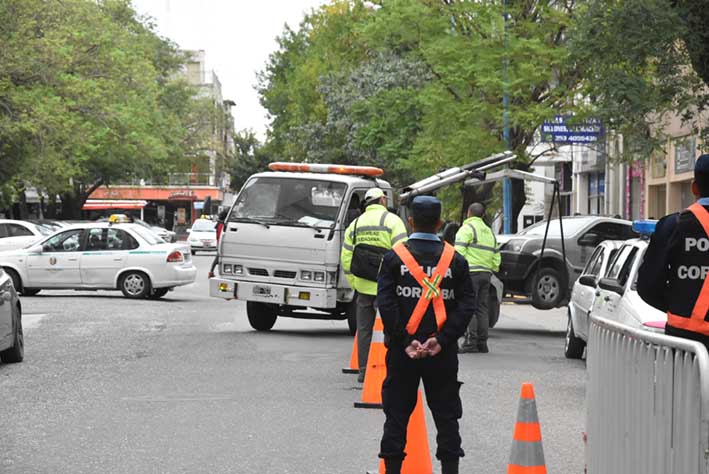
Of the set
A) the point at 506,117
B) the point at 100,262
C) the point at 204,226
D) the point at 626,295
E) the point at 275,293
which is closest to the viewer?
the point at 626,295

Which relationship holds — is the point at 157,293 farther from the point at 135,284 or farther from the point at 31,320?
the point at 31,320

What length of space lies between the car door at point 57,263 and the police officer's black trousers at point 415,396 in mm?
19087

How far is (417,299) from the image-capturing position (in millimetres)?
7043

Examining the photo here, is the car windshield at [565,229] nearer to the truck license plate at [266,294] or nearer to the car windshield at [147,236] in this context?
A: the truck license plate at [266,294]

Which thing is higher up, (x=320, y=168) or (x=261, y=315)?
(x=320, y=168)

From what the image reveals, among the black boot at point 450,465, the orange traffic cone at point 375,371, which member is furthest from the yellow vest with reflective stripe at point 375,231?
the black boot at point 450,465

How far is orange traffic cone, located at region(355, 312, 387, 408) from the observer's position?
33.7ft

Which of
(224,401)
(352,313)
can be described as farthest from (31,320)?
(224,401)

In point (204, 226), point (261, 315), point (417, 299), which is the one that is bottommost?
point (261, 315)

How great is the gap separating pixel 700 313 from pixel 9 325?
29.9ft

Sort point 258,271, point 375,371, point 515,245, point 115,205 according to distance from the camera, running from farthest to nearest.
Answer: point 115,205 < point 515,245 < point 258,271 < point 375,371

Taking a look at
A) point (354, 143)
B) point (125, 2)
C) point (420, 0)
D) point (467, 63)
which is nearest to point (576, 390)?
point (467, 63)

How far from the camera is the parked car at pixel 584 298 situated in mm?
14211

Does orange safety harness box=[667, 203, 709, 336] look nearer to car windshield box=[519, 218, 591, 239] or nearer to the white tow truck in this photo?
the white tow truck
